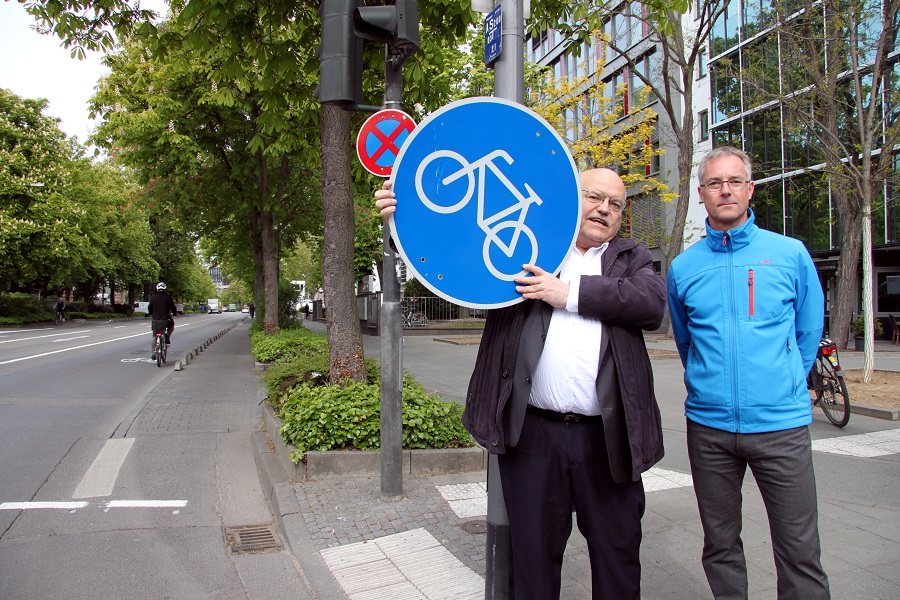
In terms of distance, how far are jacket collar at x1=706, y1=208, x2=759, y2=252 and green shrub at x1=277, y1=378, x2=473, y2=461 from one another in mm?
3144

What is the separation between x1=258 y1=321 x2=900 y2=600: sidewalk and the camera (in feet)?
10.8

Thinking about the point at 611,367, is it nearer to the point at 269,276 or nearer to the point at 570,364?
the point at 570,364

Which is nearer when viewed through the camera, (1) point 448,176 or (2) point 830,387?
(1) point 448,176

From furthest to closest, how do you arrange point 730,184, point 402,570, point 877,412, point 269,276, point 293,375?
point 269,276, point 877,412, point 293,375, point 402,570, point 730,184

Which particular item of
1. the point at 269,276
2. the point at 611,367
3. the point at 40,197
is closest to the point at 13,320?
the point at 40,197

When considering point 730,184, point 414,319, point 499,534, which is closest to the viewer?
point 499,534

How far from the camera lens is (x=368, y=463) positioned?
16.6 feet

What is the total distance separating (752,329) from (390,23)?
2596mm

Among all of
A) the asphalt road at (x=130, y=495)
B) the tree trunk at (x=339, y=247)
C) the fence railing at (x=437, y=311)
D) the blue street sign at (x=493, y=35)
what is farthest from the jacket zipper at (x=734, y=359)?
the fence railing at (x=437, y=311)

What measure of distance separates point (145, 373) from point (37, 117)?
30.3 m

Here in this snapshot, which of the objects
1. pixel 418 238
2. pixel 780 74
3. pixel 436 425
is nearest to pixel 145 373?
pixel 436 425

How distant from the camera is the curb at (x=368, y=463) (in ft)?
16.3

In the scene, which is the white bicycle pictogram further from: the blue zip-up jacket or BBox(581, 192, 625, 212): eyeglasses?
the blue zip-up jacket

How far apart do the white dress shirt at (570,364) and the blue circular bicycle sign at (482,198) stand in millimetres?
195
